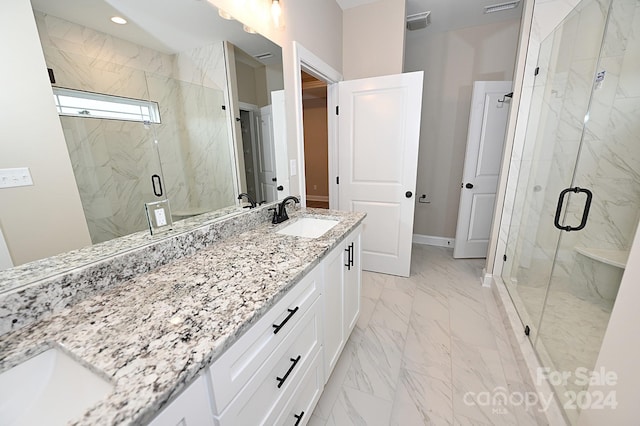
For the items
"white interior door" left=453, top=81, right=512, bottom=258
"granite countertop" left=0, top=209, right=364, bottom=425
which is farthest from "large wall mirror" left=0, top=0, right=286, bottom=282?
"white interior door" left=453, top=81, right=512, bottom=258

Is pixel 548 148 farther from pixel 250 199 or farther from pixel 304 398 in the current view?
pixel 304 398

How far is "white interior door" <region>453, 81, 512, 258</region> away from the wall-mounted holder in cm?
291

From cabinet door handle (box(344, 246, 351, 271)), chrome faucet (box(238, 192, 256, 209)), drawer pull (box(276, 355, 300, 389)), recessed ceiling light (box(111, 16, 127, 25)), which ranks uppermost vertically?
recessed ceiling light (box(111, 16, 127, 25))

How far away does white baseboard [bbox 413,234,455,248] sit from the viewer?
11.3 feet

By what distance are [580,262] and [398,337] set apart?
1.50m

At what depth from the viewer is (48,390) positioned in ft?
1.98

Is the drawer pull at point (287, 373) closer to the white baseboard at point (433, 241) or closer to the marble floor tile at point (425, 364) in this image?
the marble floor tile at point (425, 364)

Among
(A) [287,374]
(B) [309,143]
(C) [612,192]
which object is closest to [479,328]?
(C) [612,192]

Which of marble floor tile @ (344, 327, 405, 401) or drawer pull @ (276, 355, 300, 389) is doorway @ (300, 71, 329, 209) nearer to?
marble floor tile @ (344, 327, 405, 401)

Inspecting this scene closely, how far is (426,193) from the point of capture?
135 inches

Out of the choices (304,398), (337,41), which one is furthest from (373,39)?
(304,398)

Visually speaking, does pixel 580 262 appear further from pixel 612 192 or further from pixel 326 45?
pixel 326 45

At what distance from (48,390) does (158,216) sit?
0.64 metres

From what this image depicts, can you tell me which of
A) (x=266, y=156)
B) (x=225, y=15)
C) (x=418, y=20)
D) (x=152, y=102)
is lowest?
(x=266, y=156)
